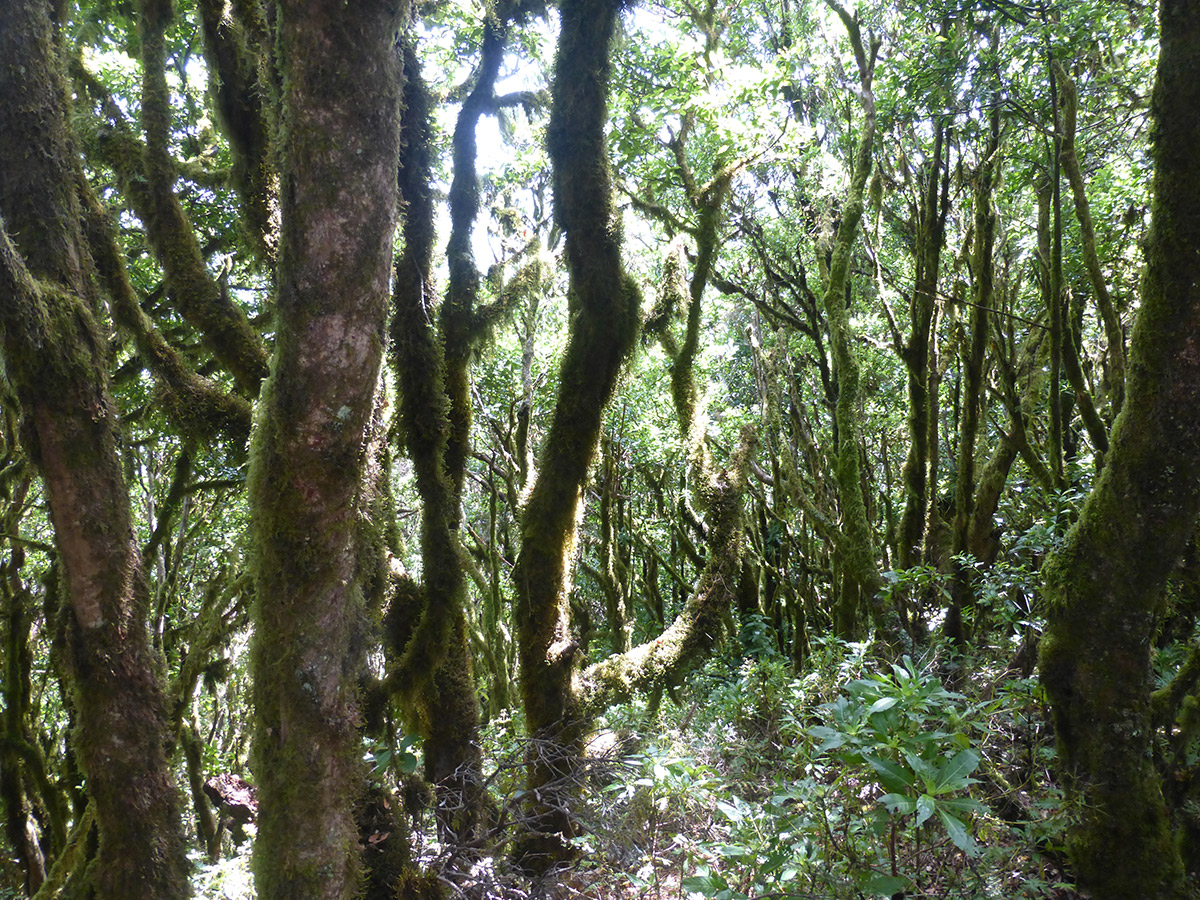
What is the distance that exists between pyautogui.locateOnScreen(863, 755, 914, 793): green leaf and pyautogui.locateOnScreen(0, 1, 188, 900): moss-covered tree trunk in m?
3.41

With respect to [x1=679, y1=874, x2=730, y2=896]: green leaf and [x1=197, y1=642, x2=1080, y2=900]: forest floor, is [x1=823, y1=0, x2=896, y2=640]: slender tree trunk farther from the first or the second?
[x1=679, y1=874, x2=730, y2=896]: green leaf

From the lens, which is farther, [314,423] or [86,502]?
[86,502]

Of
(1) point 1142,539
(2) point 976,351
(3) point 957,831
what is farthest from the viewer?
(2) point 976,351

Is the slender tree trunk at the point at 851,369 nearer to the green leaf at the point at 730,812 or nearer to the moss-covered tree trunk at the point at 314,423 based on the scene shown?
the green leaf at the point at 730,812

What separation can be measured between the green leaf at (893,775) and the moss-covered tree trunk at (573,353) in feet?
10.4

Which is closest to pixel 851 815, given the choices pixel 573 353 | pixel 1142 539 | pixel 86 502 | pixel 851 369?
pixel 1142 539

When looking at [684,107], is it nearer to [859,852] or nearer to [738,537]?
[738,537]

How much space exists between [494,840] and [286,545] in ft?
8.05

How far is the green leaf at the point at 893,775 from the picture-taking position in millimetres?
2482

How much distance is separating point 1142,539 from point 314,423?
3300 mm

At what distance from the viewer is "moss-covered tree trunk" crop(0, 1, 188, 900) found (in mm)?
3682

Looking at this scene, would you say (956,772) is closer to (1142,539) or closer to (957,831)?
(957,831)

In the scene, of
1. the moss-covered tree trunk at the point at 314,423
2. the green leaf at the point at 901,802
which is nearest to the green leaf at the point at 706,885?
the green leaf at the point at 901,802

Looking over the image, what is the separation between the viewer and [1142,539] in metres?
3.13
